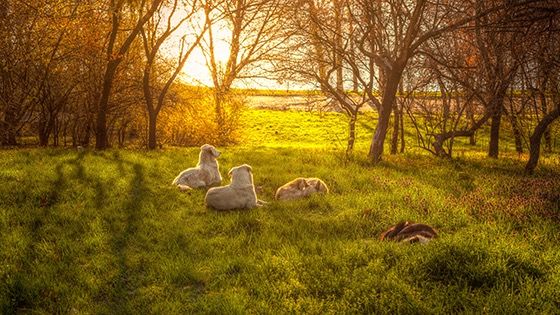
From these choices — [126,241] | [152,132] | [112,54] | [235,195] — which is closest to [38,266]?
[126,241]

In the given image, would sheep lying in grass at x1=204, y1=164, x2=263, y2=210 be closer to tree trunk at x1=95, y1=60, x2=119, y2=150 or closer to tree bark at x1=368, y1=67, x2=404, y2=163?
tree bark at x1=368, y1=67, x2=404, y2=163

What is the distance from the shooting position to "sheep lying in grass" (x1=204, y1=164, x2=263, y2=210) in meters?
8.94

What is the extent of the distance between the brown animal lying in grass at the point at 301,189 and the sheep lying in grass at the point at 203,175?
213 cm

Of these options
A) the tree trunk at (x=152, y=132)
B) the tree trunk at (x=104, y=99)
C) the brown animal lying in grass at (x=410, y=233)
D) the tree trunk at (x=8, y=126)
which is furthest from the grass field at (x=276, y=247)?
the tree trunk at (x=152, y=132)

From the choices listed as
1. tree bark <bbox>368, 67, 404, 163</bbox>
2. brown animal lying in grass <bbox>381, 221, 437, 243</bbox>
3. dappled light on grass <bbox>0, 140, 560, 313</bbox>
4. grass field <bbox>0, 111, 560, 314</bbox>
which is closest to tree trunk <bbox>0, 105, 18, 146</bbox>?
grass field <bbox>0, 111, 560, 314</bbox>

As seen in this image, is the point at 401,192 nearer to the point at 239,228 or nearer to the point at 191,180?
the point at 239,228

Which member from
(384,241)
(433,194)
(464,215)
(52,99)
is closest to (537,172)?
(433,194)

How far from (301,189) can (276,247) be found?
329cm

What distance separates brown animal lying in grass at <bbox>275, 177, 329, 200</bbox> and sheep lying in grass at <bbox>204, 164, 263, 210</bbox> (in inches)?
43.6

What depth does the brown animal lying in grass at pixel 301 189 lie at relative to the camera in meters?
9.95

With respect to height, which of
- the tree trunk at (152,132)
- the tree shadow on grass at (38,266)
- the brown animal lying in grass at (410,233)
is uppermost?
the tree trunk at (152,132)

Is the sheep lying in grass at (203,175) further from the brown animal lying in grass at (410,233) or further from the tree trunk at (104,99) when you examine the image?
the tree trunk at (104,99)

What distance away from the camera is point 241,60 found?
27.4 m

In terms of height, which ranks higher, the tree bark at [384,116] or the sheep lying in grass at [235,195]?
the tree bark at [384,116]
